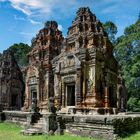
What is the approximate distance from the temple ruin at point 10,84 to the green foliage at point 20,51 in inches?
960

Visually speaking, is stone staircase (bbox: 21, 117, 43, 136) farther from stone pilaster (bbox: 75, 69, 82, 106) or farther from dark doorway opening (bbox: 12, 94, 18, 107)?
dark doorway opening (bbox: 12, 94, 18, 107)

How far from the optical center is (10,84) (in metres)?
32.5

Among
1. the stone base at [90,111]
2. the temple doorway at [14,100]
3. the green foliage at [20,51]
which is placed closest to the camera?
the stone base at [90,111]

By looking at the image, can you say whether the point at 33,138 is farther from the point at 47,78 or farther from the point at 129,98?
the point at 129,98

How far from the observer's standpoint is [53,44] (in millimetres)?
27469

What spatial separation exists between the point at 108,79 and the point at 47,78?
7.26 metres

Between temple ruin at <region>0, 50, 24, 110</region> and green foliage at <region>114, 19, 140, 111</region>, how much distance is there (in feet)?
40.0

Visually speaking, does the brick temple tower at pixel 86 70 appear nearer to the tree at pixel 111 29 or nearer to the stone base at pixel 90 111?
the stone base at pixel 90 111

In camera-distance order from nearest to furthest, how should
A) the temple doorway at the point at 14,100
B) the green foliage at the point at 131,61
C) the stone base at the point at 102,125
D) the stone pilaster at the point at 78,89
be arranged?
→ the stone base at the point at 102,125 → the stone pilaster at the point at 78,89 → the green foliage at the point at 131,61 → the temple doorway at the point at 14,100

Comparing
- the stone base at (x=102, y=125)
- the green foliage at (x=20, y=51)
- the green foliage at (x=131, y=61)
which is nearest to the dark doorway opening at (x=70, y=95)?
the stone base at (x=102, y=125)

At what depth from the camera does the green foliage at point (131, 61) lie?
102 ft

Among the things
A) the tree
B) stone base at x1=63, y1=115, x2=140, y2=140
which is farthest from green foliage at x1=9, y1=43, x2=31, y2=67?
stone base at x1=63, y1=115, x2=140, y2=140

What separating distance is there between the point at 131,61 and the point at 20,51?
3238 centimetres

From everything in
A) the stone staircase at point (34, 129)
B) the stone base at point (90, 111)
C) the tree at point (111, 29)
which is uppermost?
the tree at point (111, 29)
